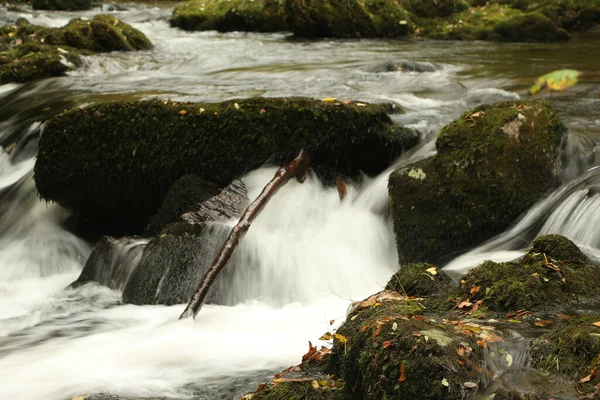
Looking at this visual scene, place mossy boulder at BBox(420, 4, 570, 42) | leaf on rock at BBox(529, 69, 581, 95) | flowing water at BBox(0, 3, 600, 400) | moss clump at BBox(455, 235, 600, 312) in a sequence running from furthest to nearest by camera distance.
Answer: mossy boulder at BBox(420, 4, 570, 42) → flowing water at BBox(0, 3, 600, 400) → moss clump at BBox(455, 235, 600, 312) → leaf on rock at BBox(529, 69, 581, 95)

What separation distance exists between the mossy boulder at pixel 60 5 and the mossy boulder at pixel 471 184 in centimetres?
A: 1905

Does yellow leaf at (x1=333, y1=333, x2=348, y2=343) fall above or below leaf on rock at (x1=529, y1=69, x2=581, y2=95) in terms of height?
below

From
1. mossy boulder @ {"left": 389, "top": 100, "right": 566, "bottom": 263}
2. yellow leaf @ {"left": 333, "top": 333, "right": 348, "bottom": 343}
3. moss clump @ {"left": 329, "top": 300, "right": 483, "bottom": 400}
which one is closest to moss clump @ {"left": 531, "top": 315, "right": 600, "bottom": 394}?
moss clump @ {"left": 329, "top": 300, "right": 483, "bottom": 400}

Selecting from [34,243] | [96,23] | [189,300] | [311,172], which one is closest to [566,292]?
[189,300]

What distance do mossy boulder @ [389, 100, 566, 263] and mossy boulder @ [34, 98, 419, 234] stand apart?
971 millimetres

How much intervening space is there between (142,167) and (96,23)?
8.03m

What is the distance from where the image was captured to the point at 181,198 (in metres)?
6.96

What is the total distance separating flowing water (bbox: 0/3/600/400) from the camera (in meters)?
4.73

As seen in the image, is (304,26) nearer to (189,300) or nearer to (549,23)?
(549,23)

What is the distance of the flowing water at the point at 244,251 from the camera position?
15.5 feet

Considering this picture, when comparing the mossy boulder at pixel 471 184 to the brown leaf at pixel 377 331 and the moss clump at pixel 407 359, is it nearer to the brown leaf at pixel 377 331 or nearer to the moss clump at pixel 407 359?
the moss clump at pixel 407 359

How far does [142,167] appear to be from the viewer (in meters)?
7.40

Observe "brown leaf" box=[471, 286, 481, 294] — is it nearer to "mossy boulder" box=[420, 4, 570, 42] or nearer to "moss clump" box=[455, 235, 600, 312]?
"moss clump" box=[455, 235, 600, 312]

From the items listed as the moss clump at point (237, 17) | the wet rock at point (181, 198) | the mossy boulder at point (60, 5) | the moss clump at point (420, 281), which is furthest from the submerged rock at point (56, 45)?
the moss clump at point (420, 281)
